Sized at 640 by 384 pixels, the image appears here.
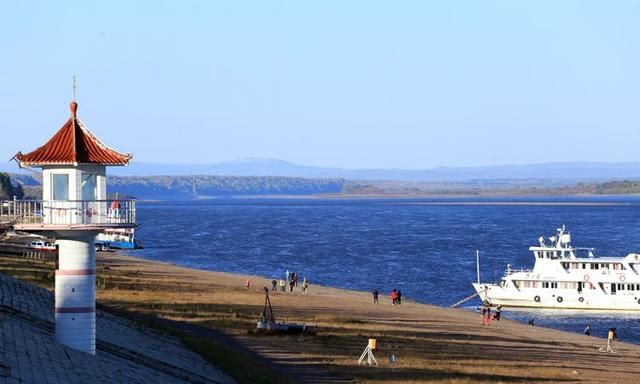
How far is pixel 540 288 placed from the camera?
8631cm

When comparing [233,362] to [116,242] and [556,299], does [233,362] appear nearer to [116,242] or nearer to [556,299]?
[556,299]

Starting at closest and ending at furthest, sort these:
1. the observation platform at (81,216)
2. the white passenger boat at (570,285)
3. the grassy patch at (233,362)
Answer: the observation platform at (81,216) → the grassy patch at (233,362) → the white passenger boat at (570,285)

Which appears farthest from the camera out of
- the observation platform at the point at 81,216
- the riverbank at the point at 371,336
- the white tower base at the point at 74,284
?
the riverbank at the point at 371,336

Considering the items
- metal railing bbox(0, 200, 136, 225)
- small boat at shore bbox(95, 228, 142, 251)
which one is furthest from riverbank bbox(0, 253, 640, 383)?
small boat at shore bbox(95, 228, 142, 251)

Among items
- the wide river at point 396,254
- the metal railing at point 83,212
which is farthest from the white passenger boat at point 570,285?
the metal railing at point 83,212

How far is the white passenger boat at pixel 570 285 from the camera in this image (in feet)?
277

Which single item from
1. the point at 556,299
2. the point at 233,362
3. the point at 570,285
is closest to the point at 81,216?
the point at 233,362

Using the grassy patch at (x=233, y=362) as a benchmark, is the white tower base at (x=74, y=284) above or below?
above

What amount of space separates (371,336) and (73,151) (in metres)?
25.8

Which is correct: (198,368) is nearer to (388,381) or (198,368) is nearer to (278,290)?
(388,381)

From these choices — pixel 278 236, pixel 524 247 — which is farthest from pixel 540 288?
pixel 278 236

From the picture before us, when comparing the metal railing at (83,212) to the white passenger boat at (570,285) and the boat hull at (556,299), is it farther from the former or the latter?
the white passenger boat at (570,285)

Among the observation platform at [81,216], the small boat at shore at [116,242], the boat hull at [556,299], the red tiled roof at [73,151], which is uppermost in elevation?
the red tiled roof at [73,151]

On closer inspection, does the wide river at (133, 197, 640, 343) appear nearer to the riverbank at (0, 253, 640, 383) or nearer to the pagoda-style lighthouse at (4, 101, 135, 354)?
the riverbank at (0, 253, 640, 383)
